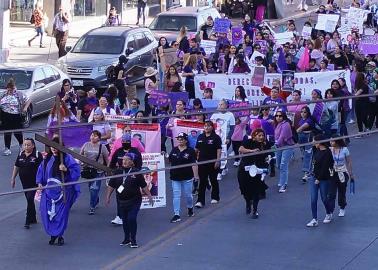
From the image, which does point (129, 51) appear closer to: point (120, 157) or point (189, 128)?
point (189, 128)

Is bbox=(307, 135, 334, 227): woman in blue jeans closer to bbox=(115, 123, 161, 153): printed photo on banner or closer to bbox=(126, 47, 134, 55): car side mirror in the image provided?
bbox=(115, 123, 161, 153): printed photo on banner

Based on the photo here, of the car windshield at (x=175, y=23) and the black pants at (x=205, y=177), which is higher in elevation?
the car windshield at (x=175, y=23)

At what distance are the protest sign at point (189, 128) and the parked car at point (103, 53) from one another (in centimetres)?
682

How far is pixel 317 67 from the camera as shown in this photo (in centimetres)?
2439

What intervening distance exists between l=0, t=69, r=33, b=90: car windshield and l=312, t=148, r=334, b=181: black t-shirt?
9018 mm

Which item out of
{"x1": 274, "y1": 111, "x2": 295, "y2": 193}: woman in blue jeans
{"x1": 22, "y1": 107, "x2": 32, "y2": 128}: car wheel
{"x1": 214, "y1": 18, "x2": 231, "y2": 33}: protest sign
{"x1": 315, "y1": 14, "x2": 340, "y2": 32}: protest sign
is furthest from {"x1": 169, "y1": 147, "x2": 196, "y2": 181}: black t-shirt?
{"x1": 315, "y1": 14, "x2": 340, "y2": 32}: protest sign

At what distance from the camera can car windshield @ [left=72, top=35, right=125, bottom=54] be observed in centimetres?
2669

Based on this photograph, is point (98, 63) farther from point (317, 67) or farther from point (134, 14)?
point (134, 14)

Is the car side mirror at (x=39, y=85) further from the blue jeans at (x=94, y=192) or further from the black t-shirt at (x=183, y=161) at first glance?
the black t-shirt at (x=183, y=161)

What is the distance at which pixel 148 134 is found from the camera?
17.0 metres

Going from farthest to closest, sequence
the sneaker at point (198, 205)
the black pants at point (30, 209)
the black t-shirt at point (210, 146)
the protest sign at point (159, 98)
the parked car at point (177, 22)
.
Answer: the parked car at point (177, 22), the protest sign at point (159, 98), the sneaker at point (198, 205), the black t-shirt at point (210, 146), the black pants at point (30, 209)

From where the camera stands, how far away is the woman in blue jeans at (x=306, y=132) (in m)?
17.5

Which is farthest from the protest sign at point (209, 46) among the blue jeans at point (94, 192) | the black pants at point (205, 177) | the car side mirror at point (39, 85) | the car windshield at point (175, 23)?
the blue jeans at point (94, 192)

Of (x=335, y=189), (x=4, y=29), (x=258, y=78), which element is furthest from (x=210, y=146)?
(x=4, y=29)
